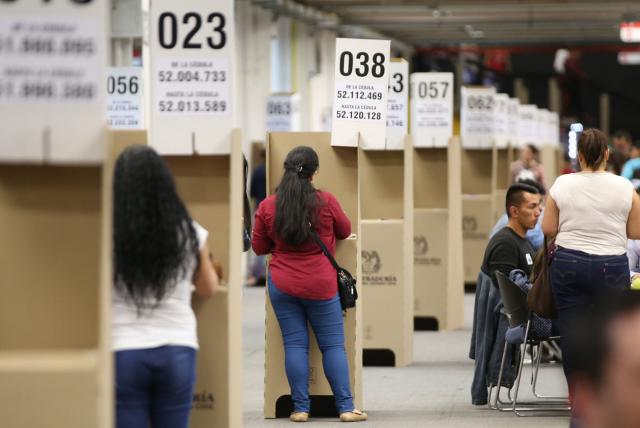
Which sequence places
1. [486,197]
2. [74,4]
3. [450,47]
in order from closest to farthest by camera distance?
1. [74,4]
2. [486,197]
3. [450,47]

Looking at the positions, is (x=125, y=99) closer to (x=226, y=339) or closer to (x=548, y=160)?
(x=226, y=339)

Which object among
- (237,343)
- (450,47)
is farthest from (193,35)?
(450,47)

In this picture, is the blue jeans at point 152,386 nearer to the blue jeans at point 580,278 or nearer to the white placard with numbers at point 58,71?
the white placard with numbers at point 58,71

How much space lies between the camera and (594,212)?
22.1 feet

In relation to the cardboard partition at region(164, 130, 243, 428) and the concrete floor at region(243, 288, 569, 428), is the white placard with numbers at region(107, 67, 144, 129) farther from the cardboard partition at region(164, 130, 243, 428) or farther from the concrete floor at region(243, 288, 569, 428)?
the cardboard partition at region(164, 130, 243, 428)

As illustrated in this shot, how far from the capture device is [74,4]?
12.1 feet

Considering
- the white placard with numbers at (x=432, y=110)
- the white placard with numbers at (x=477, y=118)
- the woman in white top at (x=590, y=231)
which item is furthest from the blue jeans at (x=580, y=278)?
the white placard with numbers at (x=477, y=118)

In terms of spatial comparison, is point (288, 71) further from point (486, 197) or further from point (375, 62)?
point (375, 62)

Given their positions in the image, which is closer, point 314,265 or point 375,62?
point 314,265

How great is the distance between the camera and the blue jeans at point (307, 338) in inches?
293

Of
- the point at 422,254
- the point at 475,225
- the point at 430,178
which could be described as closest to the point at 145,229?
the point at 422,254

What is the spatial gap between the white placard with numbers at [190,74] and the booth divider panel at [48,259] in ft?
3.94

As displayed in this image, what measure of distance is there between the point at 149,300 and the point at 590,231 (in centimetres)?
305

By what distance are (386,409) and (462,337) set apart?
414cm
